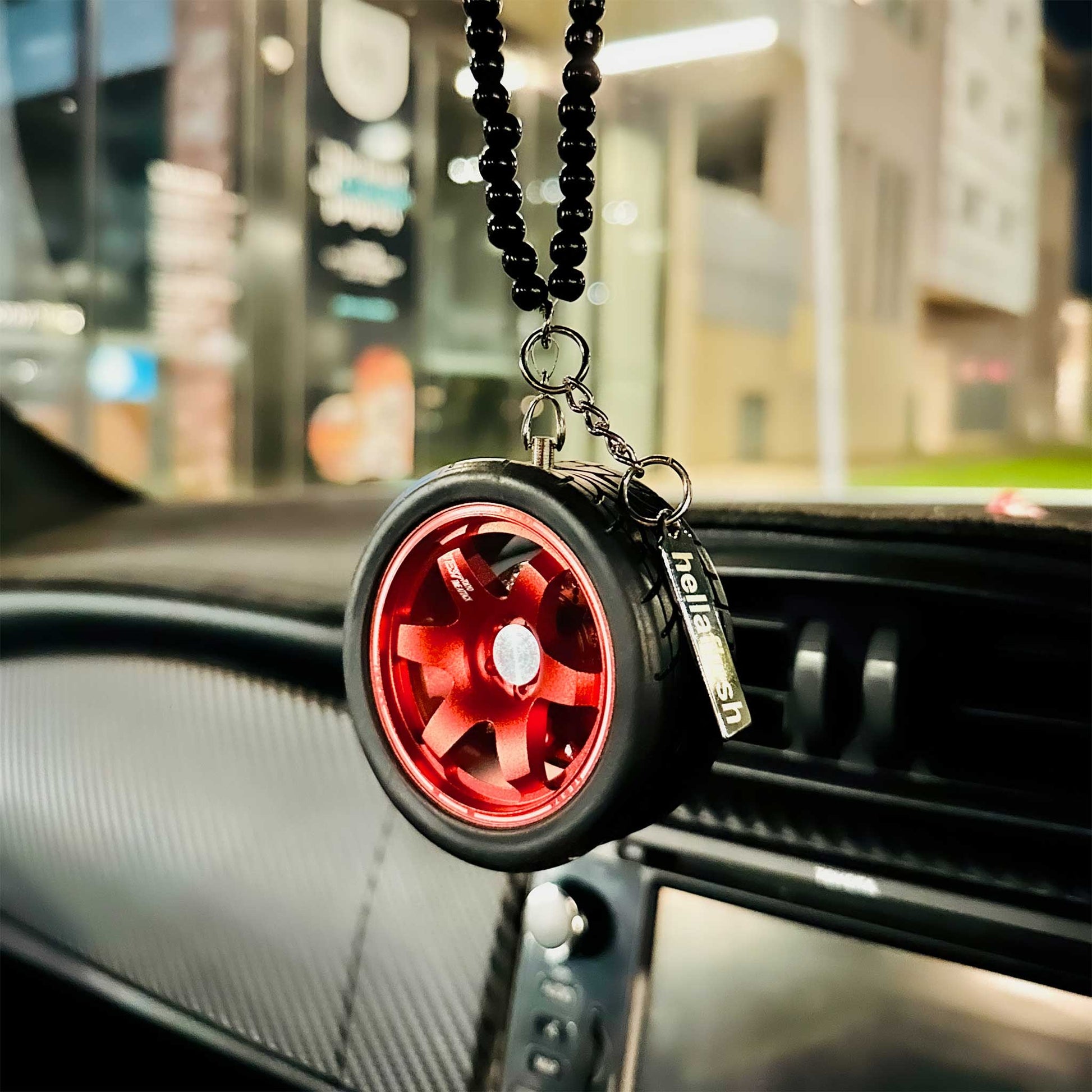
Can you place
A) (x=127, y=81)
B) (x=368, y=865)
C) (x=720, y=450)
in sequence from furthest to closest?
(x=720, y=450) → (x=127, y=81) → (x=368, y=865)

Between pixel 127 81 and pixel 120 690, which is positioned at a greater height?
pixel 127 81

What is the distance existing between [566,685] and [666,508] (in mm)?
110

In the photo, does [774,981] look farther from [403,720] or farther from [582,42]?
[582,42]

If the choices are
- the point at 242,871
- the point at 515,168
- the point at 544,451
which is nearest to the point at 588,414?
the point at 544,451

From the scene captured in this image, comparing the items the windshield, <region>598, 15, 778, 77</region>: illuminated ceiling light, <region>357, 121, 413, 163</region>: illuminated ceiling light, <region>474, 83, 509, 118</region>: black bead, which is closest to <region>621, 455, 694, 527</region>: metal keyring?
<region>474, 83, 509, 118</region>: black bead

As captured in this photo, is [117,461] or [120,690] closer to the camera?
[120,690]

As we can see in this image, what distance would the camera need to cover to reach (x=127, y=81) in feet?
19.2

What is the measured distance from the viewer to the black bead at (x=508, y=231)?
25.7 inches

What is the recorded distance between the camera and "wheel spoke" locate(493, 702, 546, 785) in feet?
2.12

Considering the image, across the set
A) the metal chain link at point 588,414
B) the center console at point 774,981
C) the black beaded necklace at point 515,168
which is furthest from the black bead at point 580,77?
the center console at point 774,981

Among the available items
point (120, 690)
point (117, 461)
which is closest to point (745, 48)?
point (117, 461)

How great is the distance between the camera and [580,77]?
A: 24.3 inches

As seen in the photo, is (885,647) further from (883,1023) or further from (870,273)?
(870,273)

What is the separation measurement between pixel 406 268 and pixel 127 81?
6.93 ft
